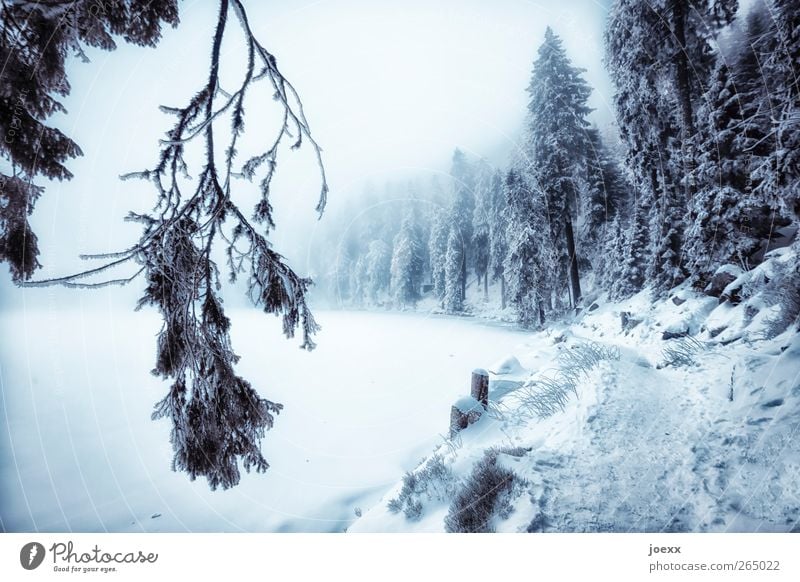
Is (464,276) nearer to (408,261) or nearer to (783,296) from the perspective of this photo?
(408,261)

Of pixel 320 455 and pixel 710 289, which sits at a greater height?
pixel 710 289

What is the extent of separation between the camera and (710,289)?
107 inches

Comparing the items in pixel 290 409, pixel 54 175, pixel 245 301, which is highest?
pixel 54 175

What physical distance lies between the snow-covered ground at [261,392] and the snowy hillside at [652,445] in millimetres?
842

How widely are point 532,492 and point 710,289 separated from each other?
9.69 feet

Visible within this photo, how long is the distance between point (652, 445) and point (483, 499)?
158 centimetres

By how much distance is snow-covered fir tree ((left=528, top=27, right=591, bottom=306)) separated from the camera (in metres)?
3.42

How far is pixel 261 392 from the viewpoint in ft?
7.64

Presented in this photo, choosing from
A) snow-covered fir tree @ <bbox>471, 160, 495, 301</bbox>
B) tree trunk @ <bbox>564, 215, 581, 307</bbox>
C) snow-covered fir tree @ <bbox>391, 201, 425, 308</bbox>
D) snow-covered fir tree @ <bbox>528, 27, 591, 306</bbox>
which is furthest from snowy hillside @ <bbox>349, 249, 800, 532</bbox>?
snow-covered fir tree @ <bbox>391, 201, 425, 308</bbox>

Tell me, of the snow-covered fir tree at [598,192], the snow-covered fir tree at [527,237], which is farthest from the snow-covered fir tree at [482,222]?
the snow-covered fir tree at [598,192]

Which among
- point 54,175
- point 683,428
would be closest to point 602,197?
point 683,428

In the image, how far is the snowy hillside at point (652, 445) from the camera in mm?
1866

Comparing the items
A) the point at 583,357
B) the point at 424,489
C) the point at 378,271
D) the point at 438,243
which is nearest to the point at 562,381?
the point at 583,357
